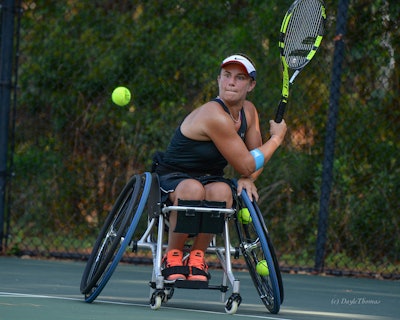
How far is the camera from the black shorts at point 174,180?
479 cm

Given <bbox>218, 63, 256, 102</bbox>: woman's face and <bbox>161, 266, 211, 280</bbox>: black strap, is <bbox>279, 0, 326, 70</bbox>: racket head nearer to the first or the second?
<bbox>218, 63, 256, 102</bbox>: woman's face

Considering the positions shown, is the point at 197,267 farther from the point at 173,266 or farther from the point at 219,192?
the point at 219,192

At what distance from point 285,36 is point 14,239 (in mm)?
3274

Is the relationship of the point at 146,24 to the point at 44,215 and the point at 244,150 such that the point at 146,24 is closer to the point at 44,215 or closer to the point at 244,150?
the point at 44,215

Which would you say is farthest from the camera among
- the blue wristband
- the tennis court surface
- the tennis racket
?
the tennis racket

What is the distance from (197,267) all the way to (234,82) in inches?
33.6

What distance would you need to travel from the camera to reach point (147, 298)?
17.6 ft

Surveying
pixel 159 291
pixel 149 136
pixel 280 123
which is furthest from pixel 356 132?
pixel 159 291

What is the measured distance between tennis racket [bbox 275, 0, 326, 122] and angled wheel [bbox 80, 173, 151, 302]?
1.12 m

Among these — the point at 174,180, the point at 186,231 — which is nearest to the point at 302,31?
the point at 174,180

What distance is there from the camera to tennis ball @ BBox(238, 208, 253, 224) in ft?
16.0

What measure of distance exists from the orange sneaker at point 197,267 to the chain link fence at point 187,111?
2602 millimetres

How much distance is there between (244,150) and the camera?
484 cm

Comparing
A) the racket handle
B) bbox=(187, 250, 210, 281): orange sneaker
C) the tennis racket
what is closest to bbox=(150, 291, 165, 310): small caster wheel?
bbox=(187, 250, 210, 281): orange sneaker
